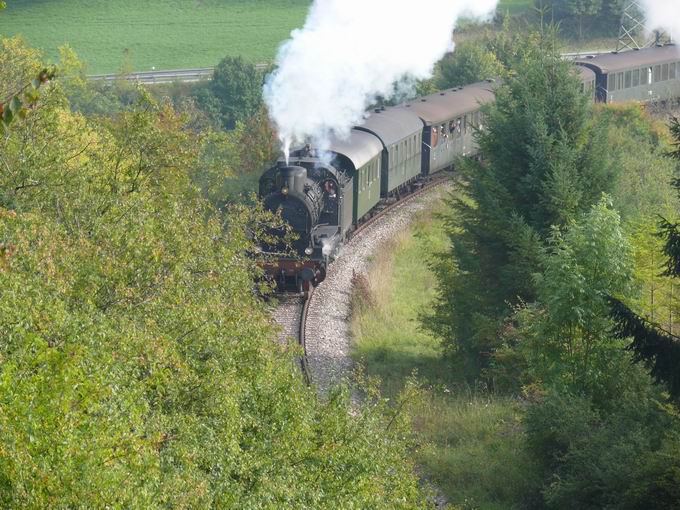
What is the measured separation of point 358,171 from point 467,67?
36822 millimetres

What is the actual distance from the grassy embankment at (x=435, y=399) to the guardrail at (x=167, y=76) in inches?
1944

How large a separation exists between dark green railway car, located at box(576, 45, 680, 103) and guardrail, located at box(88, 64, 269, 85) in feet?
99.7

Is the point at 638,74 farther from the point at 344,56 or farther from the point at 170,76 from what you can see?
the point at 170,76

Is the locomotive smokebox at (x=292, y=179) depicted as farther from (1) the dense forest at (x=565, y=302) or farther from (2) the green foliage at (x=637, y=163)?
(2) the green foliage at (x=637, y=163)

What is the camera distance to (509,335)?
22.4 m

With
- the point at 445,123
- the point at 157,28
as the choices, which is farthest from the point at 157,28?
the point at 445,123

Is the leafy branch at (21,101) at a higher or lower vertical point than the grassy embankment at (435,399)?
higher

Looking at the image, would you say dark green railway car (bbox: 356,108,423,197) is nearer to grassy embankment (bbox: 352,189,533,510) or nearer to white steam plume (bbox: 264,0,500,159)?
white steam plume (bbox: 264,0,500,159)

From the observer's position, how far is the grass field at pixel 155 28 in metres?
89.2

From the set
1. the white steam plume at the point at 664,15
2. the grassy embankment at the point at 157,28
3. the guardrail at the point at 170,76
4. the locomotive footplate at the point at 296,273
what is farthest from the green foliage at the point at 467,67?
the locomotive footplate at the point at 296,273

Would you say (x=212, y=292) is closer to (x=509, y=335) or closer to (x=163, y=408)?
(x=163, y=408)

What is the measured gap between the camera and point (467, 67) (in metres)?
64.6

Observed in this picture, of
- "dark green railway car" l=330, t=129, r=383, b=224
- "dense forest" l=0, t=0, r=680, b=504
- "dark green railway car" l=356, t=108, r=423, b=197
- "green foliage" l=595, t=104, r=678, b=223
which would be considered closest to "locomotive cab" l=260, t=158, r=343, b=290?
"dark green railway car" l=330, t=129, r=383, b=224

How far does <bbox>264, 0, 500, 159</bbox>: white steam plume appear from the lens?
104 ft
